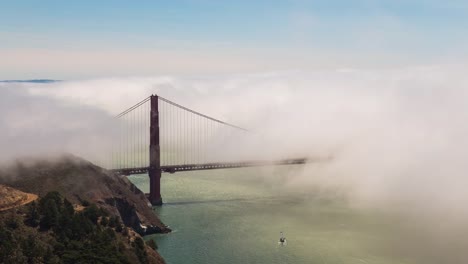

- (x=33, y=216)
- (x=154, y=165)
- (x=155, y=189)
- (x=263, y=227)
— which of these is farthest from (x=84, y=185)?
(x=263, y=227)

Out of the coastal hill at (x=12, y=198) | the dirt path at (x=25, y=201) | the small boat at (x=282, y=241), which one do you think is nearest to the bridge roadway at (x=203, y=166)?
the dirt path at (x=25, y=201)

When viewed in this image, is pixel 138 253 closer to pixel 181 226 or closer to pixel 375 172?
pixel 181 226

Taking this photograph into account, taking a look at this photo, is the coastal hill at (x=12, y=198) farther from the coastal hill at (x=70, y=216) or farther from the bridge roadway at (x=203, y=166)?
the bridge roadway at (x=203, y=166)

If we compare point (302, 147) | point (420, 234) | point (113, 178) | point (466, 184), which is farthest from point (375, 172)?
point (113, 178)

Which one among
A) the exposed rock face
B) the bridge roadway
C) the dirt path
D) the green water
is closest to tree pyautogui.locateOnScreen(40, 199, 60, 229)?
the dirt path

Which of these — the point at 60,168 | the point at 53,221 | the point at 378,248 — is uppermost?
the point at 60,168

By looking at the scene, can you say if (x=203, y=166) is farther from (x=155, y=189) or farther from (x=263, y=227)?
(x=263, y=227)
